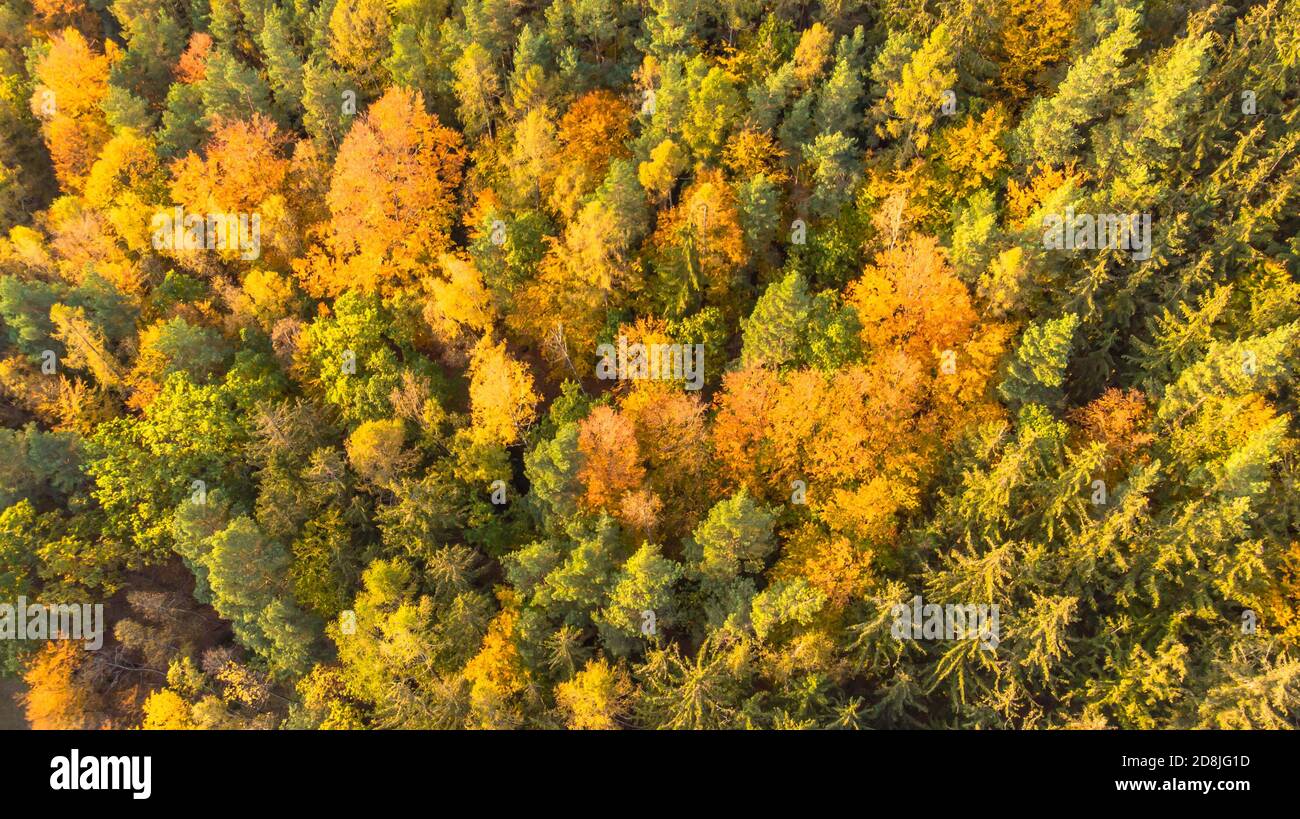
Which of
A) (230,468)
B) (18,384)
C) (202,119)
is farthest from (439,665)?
(202,119)

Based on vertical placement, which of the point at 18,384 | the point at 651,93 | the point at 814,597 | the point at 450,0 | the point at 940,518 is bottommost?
the point at 814,597

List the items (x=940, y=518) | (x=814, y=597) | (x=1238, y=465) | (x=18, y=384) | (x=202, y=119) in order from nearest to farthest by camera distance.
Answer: (x=1238, y=465) < (x=814, y=597) < (x=940, y=518) < (x=18, y=384) < (x=202, y=119)

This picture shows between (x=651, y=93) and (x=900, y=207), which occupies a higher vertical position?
(x=651, y=93)

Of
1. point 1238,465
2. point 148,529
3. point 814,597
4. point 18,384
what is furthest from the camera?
point 18,384

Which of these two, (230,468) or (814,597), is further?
(230,468)

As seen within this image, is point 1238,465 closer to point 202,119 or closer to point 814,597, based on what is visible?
point 814,597

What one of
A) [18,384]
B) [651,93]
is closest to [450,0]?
[651,93]

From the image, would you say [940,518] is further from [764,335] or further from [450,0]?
[450,0]
